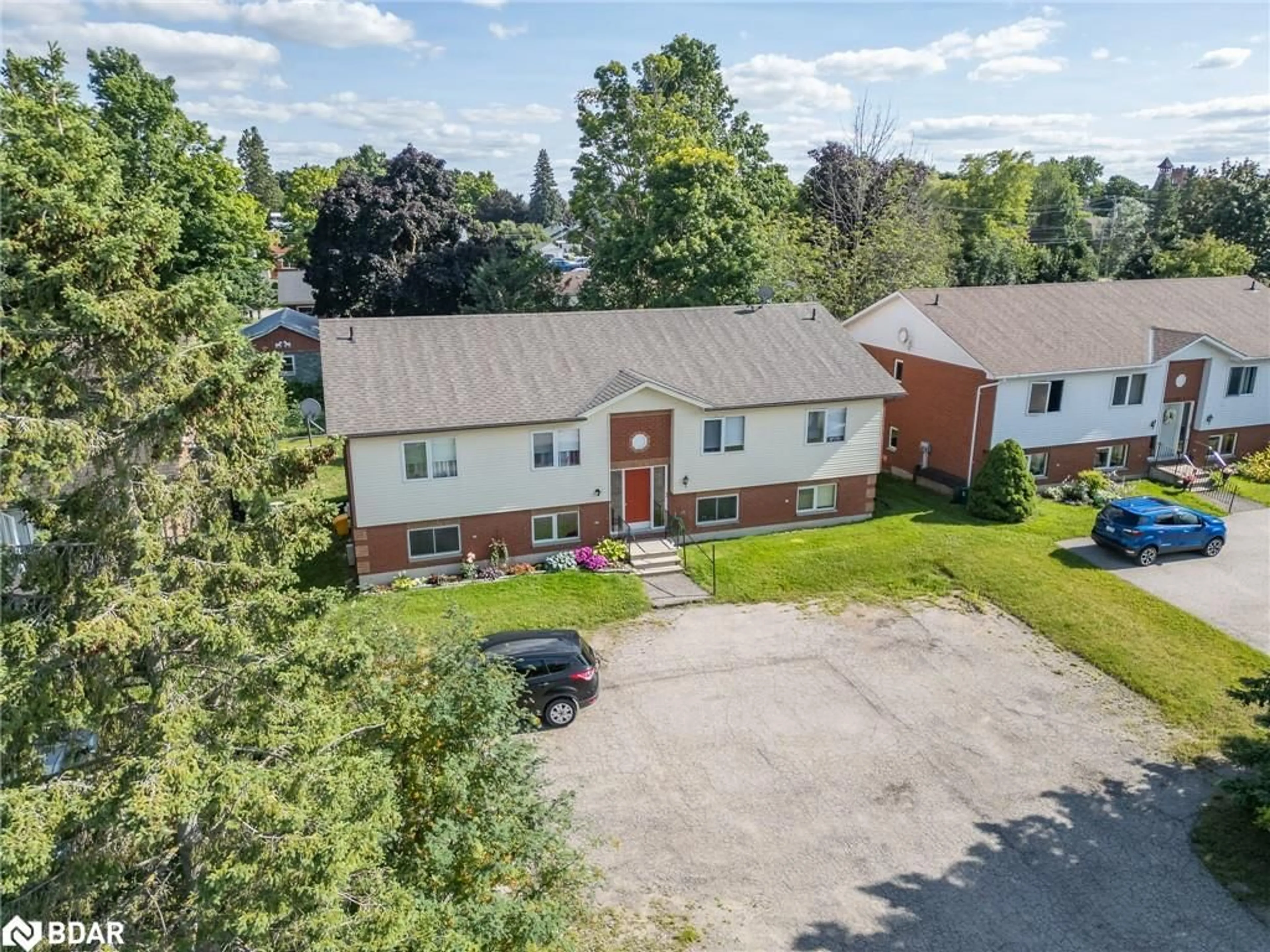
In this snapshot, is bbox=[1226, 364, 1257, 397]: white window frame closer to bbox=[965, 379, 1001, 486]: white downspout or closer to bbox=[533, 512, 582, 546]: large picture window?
bbox=[965, 379, 1001, 486]: white downspout

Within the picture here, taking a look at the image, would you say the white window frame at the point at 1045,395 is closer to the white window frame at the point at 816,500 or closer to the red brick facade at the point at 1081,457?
the red brick facade at the point at 1081,457

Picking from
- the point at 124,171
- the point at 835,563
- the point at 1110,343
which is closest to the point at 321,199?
the point at 124,171

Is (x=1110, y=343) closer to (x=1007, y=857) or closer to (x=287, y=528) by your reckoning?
(x=1007, y=857)

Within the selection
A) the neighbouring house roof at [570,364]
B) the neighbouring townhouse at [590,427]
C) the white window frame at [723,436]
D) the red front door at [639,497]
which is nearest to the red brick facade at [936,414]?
the neighbouring house roof at [570,364]

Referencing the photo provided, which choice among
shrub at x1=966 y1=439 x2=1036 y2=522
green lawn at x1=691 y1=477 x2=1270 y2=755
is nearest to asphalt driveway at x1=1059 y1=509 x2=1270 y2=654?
green lawn at x1=691 y1=477 x2=1270 y2=755

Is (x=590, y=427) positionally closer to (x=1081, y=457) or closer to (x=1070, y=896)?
(x=1070, y=896)
